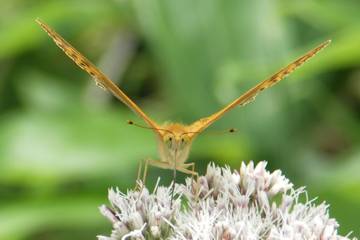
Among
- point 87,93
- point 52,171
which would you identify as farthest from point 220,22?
point 52,171

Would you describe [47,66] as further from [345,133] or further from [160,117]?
[345,133]

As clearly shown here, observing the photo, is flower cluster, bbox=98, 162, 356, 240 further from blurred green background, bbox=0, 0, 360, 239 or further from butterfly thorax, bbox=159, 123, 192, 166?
blurred green background, bbox=0, 0, 360, 239

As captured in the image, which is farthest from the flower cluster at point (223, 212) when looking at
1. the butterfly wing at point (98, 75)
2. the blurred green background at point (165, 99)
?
the blurred green background at point (165, 99)

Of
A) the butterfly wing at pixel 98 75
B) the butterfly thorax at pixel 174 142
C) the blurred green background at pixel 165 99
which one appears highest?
the blurred green background at pixel 165 99

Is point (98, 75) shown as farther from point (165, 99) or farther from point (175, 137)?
point (165, 99)

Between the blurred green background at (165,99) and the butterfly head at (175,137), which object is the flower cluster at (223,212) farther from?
the blurred green background at (165,99)

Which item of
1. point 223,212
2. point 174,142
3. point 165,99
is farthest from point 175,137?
point 165,99
